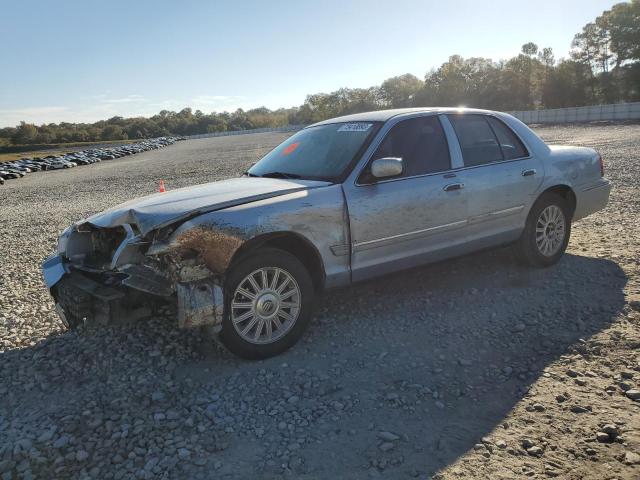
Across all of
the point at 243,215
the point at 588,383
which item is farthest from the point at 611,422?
the point at 243,215

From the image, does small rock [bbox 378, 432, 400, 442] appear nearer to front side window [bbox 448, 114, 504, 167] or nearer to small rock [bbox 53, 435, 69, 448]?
small rock [bbox 53, 435, 69, 448]

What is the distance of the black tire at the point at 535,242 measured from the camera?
5344 millimetres

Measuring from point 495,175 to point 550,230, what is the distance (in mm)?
1054

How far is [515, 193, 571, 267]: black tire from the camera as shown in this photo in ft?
17.5

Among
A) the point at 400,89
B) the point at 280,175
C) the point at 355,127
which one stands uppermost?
the point at 400,89

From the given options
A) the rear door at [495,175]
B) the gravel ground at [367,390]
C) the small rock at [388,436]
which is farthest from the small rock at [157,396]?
the rear door at [495,175]

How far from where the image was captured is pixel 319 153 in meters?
4.73

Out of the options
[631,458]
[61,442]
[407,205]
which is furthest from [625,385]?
[61,442]

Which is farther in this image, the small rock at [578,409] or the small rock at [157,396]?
the small rock at [157,396]

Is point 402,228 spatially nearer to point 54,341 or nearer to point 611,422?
point 611,422

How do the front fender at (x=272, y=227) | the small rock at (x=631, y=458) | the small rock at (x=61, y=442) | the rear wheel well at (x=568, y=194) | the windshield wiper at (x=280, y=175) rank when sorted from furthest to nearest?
the rear wheel well at (x=568, y=194) < the windshield wiper at (x=280, y=175) < the front fender at (x=272, y=227) < the small rock at (x=61, y=442) < the small rock at (x=631, y=458)

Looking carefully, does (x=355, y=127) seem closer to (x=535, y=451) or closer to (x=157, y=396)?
(x=157, y=396)

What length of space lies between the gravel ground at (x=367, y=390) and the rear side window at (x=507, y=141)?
1.27m

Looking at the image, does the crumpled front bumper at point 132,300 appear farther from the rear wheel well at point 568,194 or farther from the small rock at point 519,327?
the rear wheel well at point 568,194
